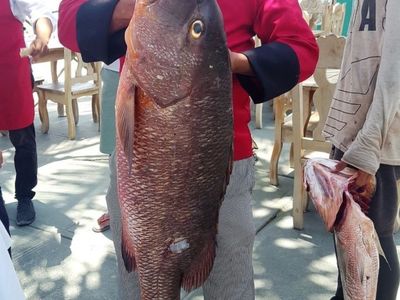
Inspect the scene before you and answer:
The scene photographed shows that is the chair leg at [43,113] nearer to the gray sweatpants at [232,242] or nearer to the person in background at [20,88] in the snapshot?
the person in background at [20,88]

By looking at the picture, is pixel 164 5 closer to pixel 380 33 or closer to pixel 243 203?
pixel 243 203

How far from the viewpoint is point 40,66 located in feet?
36.2

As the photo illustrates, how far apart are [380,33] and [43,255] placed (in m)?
2.82

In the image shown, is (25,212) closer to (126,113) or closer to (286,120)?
(286,120)

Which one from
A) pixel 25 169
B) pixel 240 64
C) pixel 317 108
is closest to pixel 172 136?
pixel 240 64

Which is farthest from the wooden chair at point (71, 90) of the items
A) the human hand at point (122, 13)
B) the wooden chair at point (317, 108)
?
the human hand at point (122, 13)

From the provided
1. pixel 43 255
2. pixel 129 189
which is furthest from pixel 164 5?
pixel 43 255

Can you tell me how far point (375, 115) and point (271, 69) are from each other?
0.70 m

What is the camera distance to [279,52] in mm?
1429

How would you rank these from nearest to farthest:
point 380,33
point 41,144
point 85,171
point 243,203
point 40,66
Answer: point 243,203, point 380,33, point 85,171, point 41,144, point 40,66

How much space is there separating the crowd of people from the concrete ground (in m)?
0.78

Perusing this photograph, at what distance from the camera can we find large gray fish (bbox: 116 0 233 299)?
3.88ft

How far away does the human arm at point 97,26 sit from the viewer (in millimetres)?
1355

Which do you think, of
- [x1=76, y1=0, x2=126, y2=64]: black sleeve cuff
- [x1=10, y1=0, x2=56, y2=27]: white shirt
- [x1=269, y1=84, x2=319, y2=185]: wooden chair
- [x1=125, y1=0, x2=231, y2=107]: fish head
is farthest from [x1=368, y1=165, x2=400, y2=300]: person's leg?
[x1=10, y1=0, x2=56, y2=27]: white shirt
